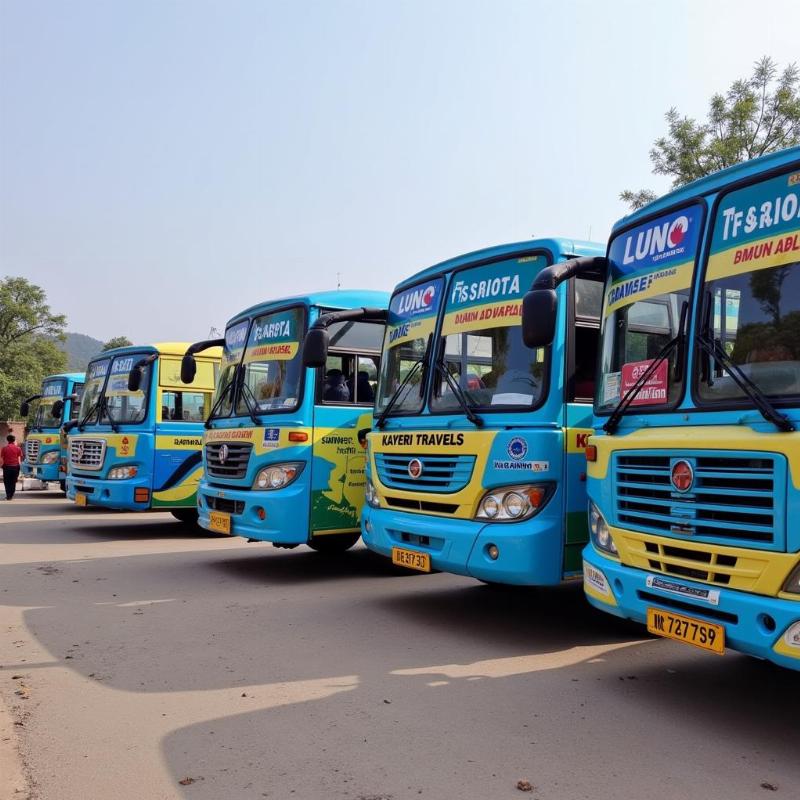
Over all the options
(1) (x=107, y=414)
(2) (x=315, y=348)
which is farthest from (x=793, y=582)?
(1) (x=107, y=414)

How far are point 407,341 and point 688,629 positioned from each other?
3728 millimetres

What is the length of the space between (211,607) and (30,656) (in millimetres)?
1861

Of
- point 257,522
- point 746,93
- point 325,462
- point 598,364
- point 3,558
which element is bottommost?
point 3,558

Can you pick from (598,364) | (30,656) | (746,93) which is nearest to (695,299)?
(598,364)

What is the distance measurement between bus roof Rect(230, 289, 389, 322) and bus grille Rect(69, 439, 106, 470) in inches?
160

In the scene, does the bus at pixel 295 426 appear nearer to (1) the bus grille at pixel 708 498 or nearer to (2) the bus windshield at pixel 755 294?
(1) the bus grille at pixel 708 498

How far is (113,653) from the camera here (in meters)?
5.77

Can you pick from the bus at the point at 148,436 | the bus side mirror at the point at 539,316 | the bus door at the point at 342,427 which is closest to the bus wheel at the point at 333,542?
the bus door at the point at 342,427

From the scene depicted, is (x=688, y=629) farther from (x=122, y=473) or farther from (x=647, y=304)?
(x=122, y=473)

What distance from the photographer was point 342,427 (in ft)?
→ 28.5

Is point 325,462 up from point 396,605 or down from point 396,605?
up

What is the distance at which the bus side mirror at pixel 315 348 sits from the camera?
7.67 metres

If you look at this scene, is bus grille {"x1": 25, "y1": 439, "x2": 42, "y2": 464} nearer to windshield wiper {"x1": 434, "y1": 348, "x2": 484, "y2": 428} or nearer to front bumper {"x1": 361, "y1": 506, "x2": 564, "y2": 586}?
windshield wiper {"x1": 434, "y1": 348, "x2": 484, "y2": 428}

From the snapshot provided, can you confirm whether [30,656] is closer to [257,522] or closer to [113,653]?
[113,653]
